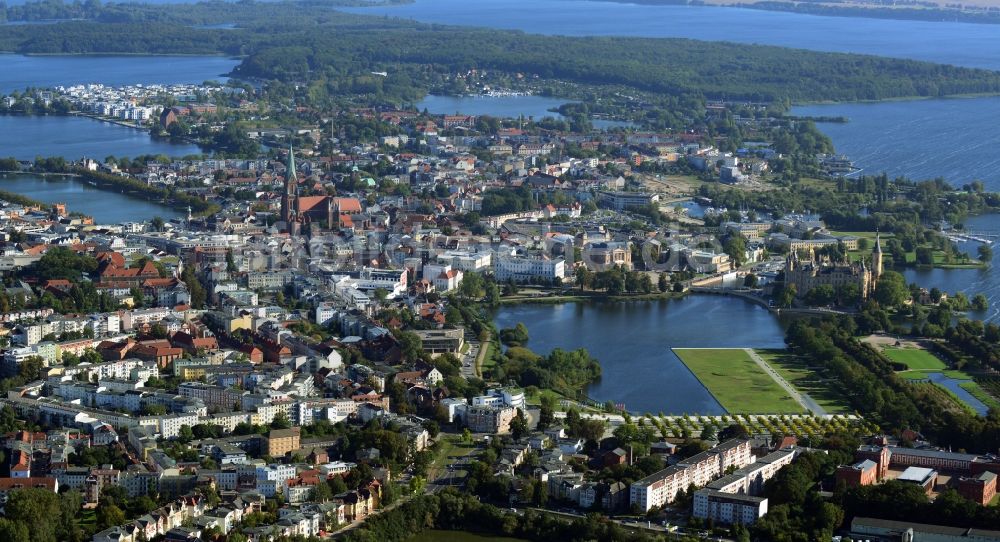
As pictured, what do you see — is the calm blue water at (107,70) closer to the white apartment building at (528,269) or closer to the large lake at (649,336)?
the white apartment building at (528,269)

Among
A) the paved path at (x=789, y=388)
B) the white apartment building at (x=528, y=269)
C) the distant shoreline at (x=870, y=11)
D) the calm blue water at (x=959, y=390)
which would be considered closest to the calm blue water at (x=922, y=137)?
the white apartment building at (x=528, y=269)

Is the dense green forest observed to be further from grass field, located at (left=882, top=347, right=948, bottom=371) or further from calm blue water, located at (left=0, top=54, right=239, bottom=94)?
grass field, located at (left=882, top=347, right=948, bottom=371)

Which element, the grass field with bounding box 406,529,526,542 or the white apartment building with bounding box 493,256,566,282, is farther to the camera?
the white apartment building with bounding box 493,256,566,282

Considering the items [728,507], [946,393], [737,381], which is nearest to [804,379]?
[737,381]

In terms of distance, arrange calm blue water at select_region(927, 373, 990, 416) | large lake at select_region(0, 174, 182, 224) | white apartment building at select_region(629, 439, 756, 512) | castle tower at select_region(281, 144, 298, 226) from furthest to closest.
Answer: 1. large lake at select_region(0, 174, 182, 224)
2. castle tower at select_region(281, 144, 298, 226)
3. calm blue water at select_region(927, 373, 990, 416)
4. white apartment building at select_region(629, 439, 756, 512)

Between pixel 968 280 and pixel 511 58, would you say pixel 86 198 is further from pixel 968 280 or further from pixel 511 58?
pixel 511 58

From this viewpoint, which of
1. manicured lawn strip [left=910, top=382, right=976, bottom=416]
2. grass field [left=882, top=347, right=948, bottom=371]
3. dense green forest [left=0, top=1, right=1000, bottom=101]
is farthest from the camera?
dense green forest [left=0, top=1, right=1000, bottom=101]

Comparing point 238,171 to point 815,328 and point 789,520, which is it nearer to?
point 815,328

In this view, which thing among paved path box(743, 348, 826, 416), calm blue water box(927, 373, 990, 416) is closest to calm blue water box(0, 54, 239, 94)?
paved path box(743, 348, 826, 416)

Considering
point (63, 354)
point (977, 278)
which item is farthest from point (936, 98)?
point (63, 354)
